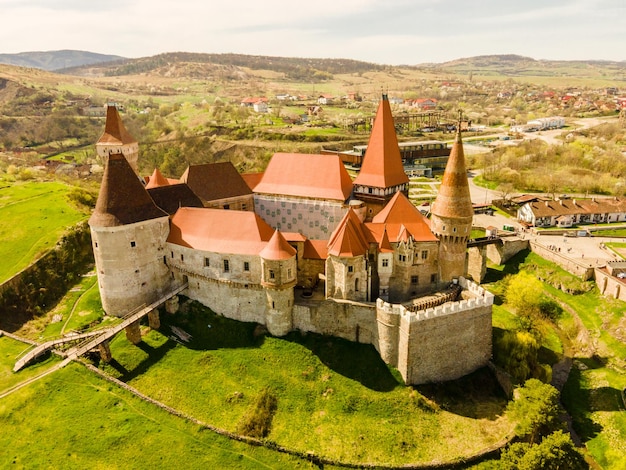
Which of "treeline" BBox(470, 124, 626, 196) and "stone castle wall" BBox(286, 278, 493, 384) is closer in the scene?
"stone castle wall" BBox(286, 278, 493, 384)

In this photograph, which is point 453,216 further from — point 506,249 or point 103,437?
point 103,437

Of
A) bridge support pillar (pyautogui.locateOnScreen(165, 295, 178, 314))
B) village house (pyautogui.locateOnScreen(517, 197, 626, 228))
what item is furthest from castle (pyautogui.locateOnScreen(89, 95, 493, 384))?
village house (pyautogui.locateOnScreen(517, 197, 626, 228))

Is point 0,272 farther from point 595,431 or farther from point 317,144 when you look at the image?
point 317,144

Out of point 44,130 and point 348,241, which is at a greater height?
point 44,130

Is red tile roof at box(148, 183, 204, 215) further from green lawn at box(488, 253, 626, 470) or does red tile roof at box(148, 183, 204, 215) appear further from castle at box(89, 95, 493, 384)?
green lawn at box(488, 253, 626, 470)

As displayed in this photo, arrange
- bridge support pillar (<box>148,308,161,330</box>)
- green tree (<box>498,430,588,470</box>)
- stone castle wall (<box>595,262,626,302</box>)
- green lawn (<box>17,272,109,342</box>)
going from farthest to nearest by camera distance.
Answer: stone castle wall (<box>595,262,626,302</box>)
green lawn (<box>17,272,109,342</box>)
bridge support pillar (<box>148,308,161,330</box>)
green tree (<box>498,430,588,470</box>)

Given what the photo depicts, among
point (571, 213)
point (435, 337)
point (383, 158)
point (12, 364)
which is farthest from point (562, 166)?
point (12, 364)

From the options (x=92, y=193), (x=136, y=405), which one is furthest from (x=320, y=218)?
(x=92, y=193)
